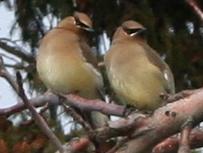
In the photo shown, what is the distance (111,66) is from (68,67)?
487mm

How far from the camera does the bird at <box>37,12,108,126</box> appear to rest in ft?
14.3

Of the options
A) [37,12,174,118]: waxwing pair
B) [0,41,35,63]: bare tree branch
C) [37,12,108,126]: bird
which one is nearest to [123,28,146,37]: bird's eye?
[37,12,174,118]: waxwing pair

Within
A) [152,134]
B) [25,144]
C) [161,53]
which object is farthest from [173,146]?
[161,53]

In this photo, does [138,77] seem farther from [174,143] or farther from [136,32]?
[174,143]

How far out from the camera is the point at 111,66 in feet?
13.0

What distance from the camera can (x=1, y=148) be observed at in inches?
167

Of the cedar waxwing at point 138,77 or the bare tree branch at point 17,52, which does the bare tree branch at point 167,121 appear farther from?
the bare tree branch at point 17,52

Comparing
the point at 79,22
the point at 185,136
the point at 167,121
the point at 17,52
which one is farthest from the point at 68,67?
the point at 185,136

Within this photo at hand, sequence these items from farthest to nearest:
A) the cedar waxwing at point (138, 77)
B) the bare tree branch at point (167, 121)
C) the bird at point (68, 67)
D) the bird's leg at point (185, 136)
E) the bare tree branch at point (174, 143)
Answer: the bird at point (68, 67), the cedar waxwing at point (138, 77), the bare tree branch at point (174, 143), the bare tree branch at point (167, 121), the bird's leg at point (185, 136)

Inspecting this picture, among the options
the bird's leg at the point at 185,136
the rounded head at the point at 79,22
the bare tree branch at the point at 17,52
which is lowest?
the bare tree branch at the point at 17,52

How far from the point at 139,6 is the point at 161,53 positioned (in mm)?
327

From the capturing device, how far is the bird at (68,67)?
14.3 ft

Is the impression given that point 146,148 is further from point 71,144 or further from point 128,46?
point 128,46

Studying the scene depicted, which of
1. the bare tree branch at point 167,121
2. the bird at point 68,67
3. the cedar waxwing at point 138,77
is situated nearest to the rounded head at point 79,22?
the bird at point 68,67
